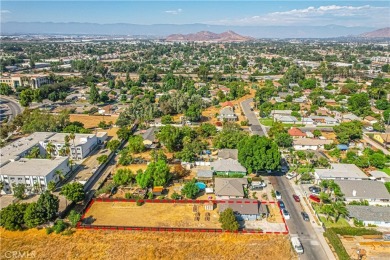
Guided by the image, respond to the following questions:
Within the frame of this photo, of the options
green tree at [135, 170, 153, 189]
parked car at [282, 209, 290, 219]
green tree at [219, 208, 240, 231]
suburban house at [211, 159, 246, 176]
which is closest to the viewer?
green tree at [219, 208, 240, 231]

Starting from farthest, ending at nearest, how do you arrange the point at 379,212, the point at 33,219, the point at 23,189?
the point at 23,189 → the point at 379,212 → the point at 33,219

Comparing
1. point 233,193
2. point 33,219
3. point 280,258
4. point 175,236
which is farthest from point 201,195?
point 33,219

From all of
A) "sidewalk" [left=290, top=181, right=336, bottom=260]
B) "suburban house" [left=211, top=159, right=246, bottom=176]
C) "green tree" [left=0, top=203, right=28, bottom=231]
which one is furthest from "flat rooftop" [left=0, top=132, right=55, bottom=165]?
"sidewalk" [left=290, top=181, right=336, bottom=260]

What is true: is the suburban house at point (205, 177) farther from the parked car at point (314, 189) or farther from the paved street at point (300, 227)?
the parked car at point (314, 189)

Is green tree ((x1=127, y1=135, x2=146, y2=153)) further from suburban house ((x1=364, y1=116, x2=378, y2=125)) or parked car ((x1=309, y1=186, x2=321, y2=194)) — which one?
suburban house ((x1=364, y1=116, x2=378, y2=125))

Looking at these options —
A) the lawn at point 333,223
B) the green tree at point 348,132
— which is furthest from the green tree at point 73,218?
the green tree at point 348,132

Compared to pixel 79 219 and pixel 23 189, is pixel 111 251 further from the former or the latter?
pixel 23 189

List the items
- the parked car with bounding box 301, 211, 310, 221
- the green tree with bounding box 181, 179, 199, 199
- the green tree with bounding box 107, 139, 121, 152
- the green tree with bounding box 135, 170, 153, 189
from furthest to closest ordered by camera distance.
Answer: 1. the green tree with bounding box 107, 139, 121, 152
2. the green tree with bounding box 135, 170, 153, 189
3. the green tree with bounding box 181, 179, 199, 199
4. the parked car with bounding box 301, 211, 310, 221
